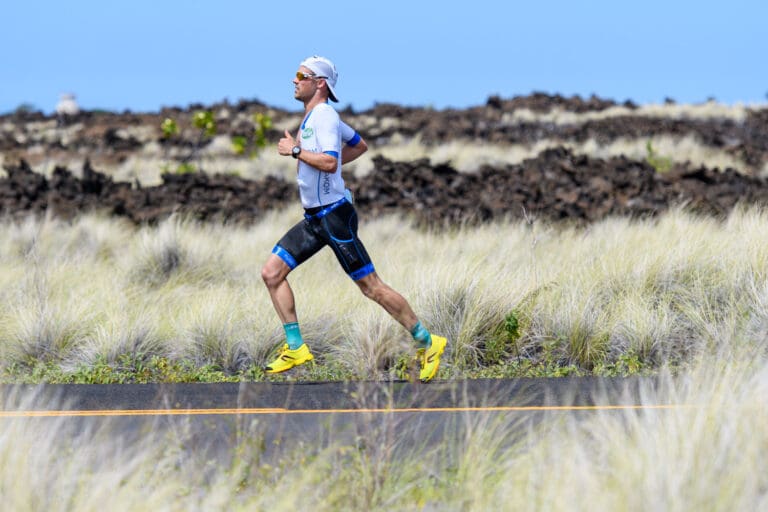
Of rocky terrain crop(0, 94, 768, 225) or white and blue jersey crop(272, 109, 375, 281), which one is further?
rocky terrain crop(0, 94, 768, 225)

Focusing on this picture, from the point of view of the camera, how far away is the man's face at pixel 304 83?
8.73 m

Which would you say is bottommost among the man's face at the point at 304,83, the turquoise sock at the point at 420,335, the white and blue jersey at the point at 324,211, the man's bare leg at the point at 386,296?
the turquoise sock at the point at 420,335

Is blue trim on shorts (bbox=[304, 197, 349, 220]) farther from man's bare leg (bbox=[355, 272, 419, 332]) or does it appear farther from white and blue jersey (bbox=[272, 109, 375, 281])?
man's bare leg (bbox=[355, 272, 419, 332])

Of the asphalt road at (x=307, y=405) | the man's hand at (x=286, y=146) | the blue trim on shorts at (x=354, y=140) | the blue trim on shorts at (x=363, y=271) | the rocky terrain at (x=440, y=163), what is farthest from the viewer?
the rocky terrain at (x=440, y=163)

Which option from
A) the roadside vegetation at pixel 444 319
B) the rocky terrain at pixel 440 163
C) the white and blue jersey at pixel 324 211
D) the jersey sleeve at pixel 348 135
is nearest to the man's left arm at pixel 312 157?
the white and blue jersey at pixel 324 211

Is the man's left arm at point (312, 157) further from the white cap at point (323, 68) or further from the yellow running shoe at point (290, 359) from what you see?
the yellow running shoe at point (290, 359)

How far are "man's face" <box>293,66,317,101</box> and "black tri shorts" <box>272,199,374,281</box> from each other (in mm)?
920

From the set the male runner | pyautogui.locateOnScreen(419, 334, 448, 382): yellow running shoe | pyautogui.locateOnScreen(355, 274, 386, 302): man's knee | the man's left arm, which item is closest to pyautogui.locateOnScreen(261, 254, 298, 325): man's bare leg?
the male runner

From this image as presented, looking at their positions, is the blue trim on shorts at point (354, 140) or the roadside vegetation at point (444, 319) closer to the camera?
the blue trim on shorts at point (354, 140)

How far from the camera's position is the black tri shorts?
344 inches

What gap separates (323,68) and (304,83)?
20 cm

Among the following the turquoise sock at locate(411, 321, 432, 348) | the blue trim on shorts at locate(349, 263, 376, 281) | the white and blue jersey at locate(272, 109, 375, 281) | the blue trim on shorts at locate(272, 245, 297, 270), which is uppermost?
the white and blue jersey at locate(272, 109, 375, 281)

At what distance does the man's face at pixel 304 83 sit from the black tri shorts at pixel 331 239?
92 centimetres

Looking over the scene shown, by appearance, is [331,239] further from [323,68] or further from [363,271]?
[323,68]
